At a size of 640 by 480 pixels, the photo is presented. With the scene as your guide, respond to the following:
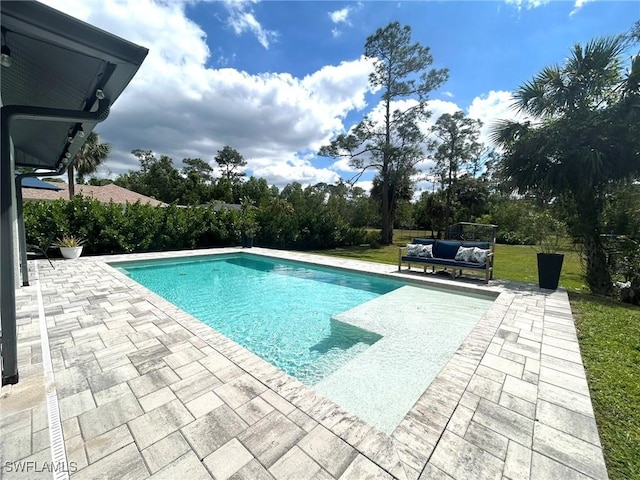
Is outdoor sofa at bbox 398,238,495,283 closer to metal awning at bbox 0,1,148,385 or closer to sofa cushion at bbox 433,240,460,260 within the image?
sofa cushion at bbox 433,240,460,260

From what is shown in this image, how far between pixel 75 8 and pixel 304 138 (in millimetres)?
20387

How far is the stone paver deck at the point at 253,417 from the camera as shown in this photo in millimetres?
1613

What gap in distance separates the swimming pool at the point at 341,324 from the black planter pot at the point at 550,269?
1.72 meters

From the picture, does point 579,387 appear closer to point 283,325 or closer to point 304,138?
point 283,325

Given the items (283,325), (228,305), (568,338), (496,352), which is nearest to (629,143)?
(568,338)

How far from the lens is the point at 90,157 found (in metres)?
17.1

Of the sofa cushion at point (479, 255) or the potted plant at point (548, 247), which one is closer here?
the potted plant at point (548, 247)

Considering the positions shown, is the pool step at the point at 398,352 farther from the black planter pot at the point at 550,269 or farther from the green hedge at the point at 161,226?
the green hedge at the point at 161,226

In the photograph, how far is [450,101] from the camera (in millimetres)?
16734

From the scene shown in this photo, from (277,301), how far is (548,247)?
262 inches

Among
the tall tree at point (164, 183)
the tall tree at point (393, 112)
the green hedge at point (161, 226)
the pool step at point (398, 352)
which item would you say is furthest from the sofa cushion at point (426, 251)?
the tall tree at point (164, 183)

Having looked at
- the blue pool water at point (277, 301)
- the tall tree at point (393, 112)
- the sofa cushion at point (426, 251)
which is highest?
the tall tree at point (393, 112)

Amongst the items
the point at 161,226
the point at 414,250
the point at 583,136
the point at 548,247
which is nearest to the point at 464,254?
the point at 414,250

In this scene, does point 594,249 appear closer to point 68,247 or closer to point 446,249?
point 446,249
